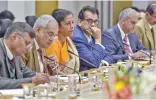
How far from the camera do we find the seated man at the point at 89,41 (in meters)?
4.28

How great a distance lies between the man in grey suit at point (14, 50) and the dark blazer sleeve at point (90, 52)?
3.88ft

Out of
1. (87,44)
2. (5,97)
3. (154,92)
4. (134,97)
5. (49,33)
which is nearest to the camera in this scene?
(134,97)

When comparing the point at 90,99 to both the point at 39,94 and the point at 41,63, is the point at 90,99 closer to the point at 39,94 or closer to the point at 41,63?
the point at 39,94

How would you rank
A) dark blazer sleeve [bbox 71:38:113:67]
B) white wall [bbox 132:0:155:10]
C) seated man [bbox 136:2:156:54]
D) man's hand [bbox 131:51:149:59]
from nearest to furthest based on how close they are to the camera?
dark blazer sleeve [bbox 71:38:113:67]
man's hand [bbox 131:51:149:59]
seated man [bbox 136:2:156:54]
white wall [bbox 132:0:155:10]

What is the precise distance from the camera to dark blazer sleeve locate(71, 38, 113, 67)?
427 centimetres

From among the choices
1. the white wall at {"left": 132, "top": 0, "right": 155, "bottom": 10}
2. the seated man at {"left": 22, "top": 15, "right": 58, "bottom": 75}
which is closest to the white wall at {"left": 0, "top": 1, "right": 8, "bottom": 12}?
the white wall at {"left": 132, "top": 0, "right": 155, "bottom": 10}

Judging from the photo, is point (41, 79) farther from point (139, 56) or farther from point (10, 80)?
point (139, 56)

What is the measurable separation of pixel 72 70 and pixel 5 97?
1445 millimetres

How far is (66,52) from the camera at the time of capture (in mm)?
4078

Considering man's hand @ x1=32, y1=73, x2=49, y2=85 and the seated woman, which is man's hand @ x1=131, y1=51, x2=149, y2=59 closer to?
the seated woman

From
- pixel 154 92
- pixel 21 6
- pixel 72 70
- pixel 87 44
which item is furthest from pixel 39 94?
pixel 21 6

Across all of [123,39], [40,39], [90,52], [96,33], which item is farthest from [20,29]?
[123,39]

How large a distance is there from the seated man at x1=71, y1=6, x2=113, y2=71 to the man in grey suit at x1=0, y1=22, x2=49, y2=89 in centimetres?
119

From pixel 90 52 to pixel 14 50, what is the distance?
1.36 m
